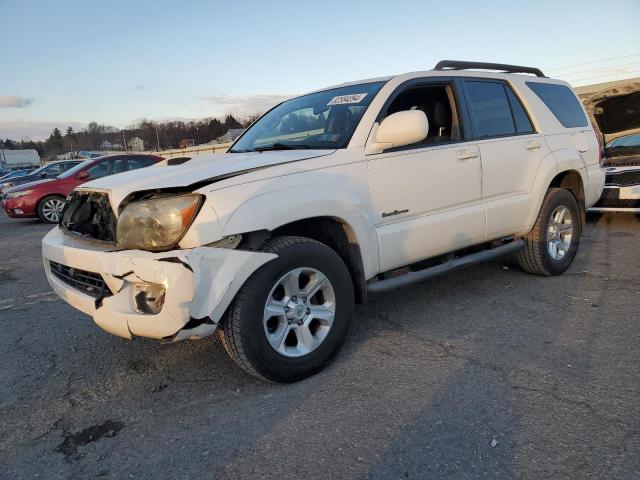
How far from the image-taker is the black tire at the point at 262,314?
2.53 metres

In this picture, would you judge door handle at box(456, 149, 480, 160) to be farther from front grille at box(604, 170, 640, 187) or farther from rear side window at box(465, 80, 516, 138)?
front grille at box(604, 170, 640, 187)

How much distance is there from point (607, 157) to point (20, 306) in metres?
8.87

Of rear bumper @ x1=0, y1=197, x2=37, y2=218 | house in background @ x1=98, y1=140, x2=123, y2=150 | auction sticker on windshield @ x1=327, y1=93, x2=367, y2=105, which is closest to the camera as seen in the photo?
auction sticker on windshield @ x1=327, y1=93, x2=367, y2=105

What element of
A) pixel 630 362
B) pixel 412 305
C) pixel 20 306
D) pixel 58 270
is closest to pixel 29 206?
pixel 20 306

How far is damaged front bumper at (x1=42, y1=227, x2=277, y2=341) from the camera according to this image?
2344 millimetres

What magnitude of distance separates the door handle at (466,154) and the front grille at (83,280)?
2.60 meters

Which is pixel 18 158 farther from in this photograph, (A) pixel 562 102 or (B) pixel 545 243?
(B) pixel 545 243

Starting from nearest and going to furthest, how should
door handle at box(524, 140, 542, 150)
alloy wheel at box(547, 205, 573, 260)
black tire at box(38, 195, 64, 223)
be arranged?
door handle at box(524, 140, 542, 150)
alloy wheel at box(547, 205, 573, 260)
black tire at box(38, 195, 64, 223)

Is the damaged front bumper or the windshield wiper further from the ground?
the windshield wiper

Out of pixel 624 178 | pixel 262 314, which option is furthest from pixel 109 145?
pixel 262 314

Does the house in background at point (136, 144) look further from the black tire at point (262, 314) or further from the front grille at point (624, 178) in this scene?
the black tire at point (262, 314)

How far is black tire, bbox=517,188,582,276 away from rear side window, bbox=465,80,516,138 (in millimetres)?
806

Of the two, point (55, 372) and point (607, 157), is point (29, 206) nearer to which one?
point (55, 372)

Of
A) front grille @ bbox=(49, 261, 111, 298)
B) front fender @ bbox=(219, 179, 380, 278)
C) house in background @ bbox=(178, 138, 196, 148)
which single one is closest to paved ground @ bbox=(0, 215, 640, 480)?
front grille @ bbox=(49, 261, 111, 298)
